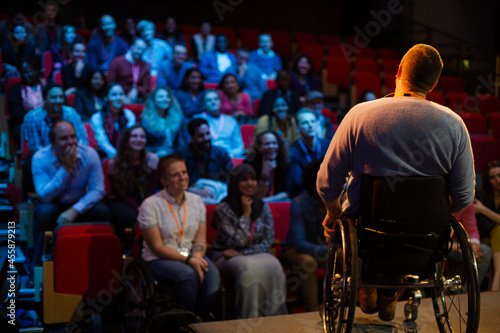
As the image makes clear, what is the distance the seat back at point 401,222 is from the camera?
5.21 feet

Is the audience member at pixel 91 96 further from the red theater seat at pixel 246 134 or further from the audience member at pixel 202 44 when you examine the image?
the audience member at pixel 202 44

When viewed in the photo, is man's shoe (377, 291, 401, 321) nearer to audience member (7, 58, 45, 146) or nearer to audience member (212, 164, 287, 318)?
audience member (212, 164, 287, 318)

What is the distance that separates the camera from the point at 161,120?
12.7 ft

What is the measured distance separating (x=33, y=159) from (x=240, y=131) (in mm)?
1674

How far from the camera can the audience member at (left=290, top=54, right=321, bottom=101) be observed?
5.18 meters

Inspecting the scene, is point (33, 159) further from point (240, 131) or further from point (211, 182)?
point (240, 131)

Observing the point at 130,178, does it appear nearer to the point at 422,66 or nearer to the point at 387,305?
the point at 387,305

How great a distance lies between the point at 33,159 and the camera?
3.00 m

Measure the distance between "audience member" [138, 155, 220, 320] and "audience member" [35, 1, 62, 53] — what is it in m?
2.88

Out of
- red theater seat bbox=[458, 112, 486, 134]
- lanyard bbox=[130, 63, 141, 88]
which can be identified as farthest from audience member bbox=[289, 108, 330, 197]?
red theater seat bbox=[458, 112, 486, 134]

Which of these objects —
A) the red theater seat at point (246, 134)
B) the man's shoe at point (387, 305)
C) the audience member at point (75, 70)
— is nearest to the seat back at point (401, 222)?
the man's shoe at point (387, 305)

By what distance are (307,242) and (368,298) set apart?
978 millimetres

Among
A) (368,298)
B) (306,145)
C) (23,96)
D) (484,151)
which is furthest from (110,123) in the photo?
(484,151)

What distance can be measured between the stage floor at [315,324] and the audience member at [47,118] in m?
1.96
